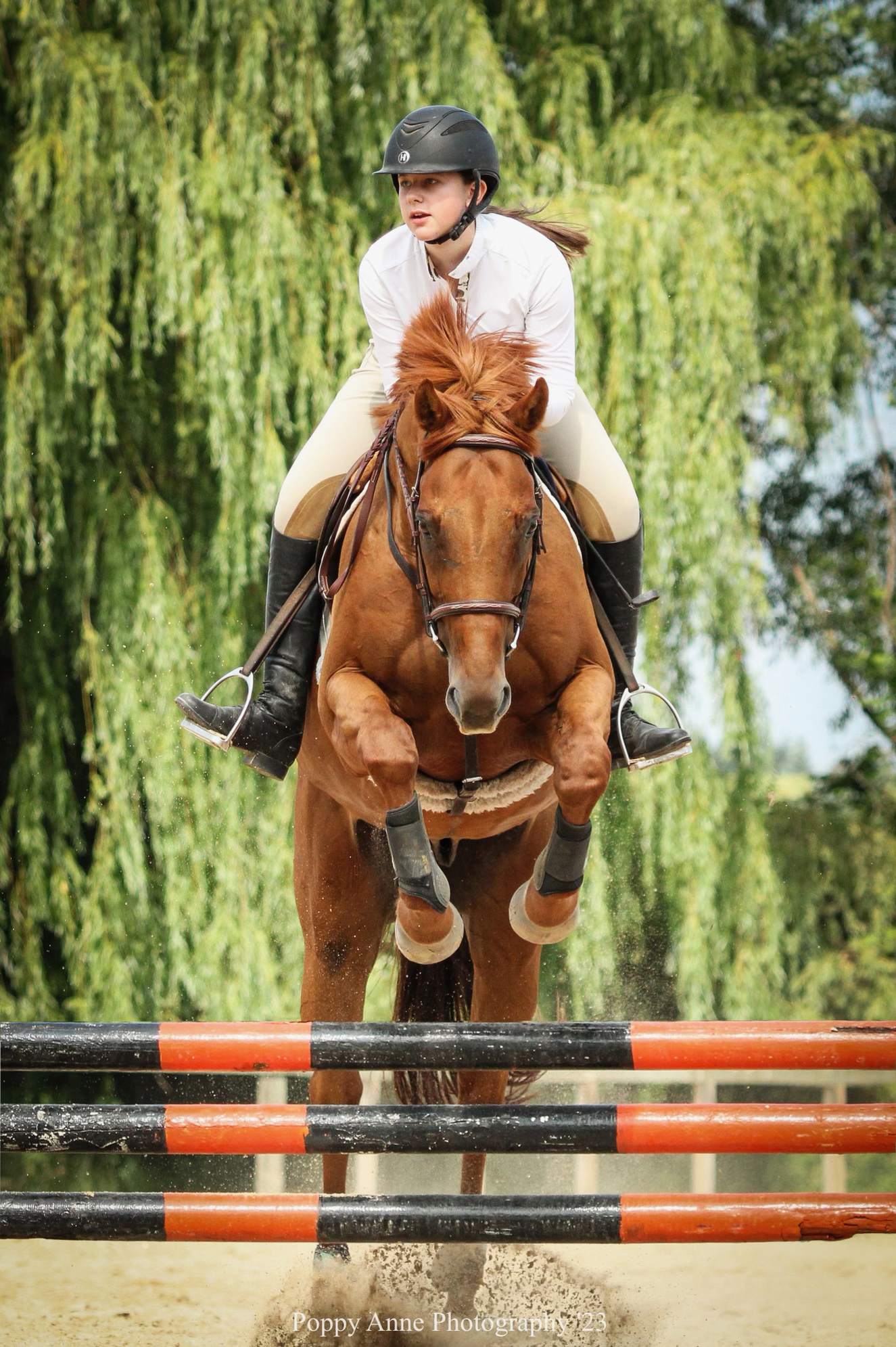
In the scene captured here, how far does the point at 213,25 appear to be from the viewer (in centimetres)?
755

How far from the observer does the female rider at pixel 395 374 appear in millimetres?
3719

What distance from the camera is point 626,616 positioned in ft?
14.2

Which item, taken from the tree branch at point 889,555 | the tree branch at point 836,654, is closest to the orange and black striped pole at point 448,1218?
the tree branch at point 836,654

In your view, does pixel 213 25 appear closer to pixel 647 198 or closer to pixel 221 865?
pixel 647 198

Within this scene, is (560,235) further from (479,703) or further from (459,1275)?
(459,1275)

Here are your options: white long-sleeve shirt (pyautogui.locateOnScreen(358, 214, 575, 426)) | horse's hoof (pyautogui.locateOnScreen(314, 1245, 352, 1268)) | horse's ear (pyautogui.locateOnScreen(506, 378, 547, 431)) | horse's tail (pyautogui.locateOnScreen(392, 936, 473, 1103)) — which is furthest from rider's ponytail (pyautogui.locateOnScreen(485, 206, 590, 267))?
horse's hoof (pyautogui.locateOnScreen(314, 1245, 352, 1268))

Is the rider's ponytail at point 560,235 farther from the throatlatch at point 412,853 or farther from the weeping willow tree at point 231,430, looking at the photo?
the weeping willow tree at point 231,430

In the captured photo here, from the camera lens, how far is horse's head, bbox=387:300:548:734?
3.30 m

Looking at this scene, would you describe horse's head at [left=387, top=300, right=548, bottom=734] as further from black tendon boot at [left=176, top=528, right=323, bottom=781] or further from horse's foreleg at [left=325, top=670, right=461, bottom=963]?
black tendon boot at [left=176, top=528, right=323, bottom=781]

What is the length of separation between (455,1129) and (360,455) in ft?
7.27

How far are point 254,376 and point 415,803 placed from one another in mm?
4504

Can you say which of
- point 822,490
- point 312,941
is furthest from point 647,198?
point 312,941

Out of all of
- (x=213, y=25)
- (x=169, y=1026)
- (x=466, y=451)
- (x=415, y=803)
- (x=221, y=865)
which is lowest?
(x=221, y=865)

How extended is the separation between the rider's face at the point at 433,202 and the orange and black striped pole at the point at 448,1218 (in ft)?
8.46
